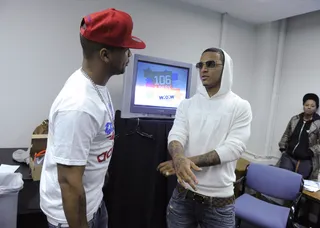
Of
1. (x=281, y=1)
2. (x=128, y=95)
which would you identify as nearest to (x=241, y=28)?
(x=281, y=1)

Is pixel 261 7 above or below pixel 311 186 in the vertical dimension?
above

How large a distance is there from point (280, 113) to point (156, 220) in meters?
2.55

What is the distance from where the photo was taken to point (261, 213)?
2182 mm

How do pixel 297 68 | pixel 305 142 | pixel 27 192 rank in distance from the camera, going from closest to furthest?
pixel 27 192
pixel 305 142
pixel 297 68

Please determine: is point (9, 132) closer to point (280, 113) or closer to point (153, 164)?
point (153, 164)

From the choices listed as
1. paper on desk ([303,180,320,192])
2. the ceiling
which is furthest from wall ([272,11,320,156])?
paper on desk ([303,180,320,192])

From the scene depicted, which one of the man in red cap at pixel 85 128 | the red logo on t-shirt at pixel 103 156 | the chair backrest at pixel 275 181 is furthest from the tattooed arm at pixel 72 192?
the chair backrest at pixel 275 181

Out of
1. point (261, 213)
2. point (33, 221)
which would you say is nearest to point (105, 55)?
point (33, 221)

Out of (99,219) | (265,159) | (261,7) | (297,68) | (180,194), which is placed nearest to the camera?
(99,219)

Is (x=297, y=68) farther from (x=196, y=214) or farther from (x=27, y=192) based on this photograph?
(x=27, y=192)

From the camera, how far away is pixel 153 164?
2156 mm

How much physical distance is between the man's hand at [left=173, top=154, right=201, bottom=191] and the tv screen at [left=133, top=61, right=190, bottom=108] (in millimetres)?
996

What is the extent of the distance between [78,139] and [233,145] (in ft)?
2.71

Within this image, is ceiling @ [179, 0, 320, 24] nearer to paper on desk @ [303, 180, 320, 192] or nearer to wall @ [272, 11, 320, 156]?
wall @ [272, 11, 320, 156]
